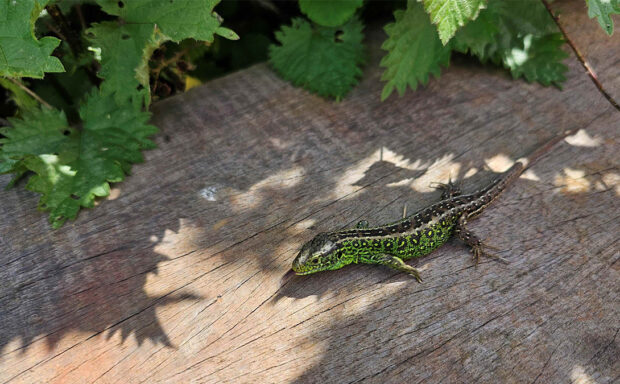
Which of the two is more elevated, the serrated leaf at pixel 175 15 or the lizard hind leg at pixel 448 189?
the serrated leaf at pixel 175 15

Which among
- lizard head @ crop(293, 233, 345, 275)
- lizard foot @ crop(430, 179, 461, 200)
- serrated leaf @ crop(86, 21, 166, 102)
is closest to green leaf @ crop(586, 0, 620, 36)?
lizard foot @ crop(430, 179, 461, 200)

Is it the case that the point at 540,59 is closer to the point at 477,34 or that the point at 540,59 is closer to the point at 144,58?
the point at 477,34

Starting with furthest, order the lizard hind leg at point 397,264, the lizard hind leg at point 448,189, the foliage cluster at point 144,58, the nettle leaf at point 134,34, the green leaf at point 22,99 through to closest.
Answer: the green leaf at point 22,99 → the lizard hind leg at point 448,189 → the nettle leaf at point 134,34 → the foliage cluster at point 144,58 → the lizard hind leg at point 397,264

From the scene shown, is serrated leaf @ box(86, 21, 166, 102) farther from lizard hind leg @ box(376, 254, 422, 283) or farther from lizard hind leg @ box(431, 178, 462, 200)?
lizard hind leg @ box(431, 178, 462, 200)

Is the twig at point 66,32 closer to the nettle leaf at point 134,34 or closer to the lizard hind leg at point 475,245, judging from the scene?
the nettle leaf at point 134,34

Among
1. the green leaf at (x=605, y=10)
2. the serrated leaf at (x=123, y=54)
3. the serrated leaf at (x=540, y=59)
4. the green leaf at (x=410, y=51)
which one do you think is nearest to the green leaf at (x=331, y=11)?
the green leaf at (x=410, y=51)

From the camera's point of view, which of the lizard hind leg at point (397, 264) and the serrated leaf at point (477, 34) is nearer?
the lizard hind leg at point (397, 264)

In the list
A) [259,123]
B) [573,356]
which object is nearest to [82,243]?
[259,123]
